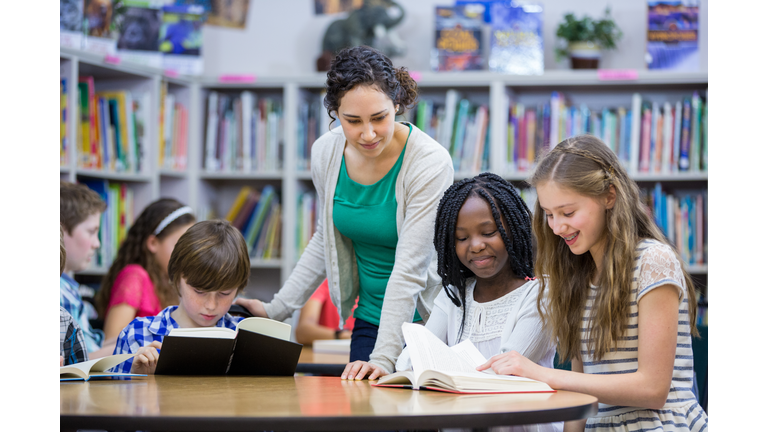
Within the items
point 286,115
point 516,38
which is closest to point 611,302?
point 516,38

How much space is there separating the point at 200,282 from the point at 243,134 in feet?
6.16

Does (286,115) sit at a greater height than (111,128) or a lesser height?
greater

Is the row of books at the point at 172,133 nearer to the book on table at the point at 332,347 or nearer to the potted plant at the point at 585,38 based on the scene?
the book on table at the point at 332,347

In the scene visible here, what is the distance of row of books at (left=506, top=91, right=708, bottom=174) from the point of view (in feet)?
10.3

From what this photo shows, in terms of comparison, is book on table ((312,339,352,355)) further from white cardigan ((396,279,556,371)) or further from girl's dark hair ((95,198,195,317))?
white cardigan ((396,279,556,371))

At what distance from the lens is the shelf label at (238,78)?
134 inches

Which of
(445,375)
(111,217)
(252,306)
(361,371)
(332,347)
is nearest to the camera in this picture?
(445,375)

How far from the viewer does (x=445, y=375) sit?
114 centimetres

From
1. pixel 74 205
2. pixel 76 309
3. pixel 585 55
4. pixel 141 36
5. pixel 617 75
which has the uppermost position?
pixel 141 36

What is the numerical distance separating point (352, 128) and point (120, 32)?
212cm

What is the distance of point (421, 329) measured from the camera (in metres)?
1.28

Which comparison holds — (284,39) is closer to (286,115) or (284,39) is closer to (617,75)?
(286,115)

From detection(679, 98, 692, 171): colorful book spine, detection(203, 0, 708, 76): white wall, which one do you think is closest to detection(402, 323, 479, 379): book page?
detection(679, 98, 692, 171): colorful book spine

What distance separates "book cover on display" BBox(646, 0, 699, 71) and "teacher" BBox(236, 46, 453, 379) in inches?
76.3
